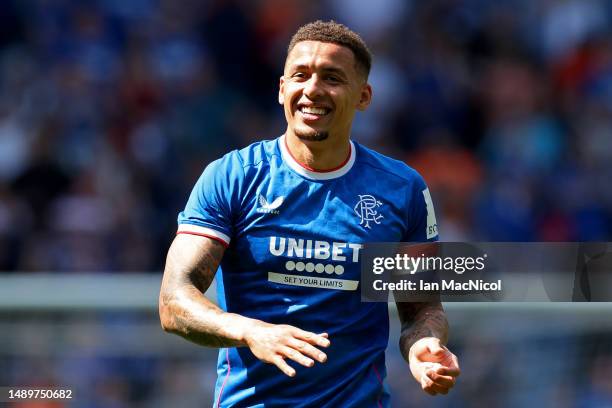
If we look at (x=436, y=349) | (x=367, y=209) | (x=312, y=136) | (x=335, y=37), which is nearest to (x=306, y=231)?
(x=367, y=209)

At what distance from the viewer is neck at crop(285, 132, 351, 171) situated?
537 centimetres

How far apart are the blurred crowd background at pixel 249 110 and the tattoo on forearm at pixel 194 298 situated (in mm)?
5026

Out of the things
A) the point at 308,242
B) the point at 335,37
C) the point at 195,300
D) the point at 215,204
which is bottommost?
the point at 195,300

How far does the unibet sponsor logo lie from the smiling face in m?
0.45

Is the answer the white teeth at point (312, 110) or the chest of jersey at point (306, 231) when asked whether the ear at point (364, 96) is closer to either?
the white teeth at point (312, 110)

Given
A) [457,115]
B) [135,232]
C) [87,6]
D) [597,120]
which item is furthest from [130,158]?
[597,120]

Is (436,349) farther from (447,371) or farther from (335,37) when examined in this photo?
(335,37)

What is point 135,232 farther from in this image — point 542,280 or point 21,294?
point 542,280

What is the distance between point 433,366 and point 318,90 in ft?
4.16

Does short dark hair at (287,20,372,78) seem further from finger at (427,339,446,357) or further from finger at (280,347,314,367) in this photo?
finger at (280,347,314,367)

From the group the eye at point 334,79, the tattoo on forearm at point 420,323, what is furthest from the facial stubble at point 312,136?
the tattoo on forearm at point 420,323

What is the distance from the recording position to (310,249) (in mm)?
5207

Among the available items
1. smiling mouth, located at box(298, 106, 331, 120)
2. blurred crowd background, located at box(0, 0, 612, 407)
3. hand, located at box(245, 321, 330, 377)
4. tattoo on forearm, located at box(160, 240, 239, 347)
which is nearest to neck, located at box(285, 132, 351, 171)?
smiling mouth, located at box(298, 106, 331, 120)

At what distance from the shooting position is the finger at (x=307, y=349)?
445 centimetres
